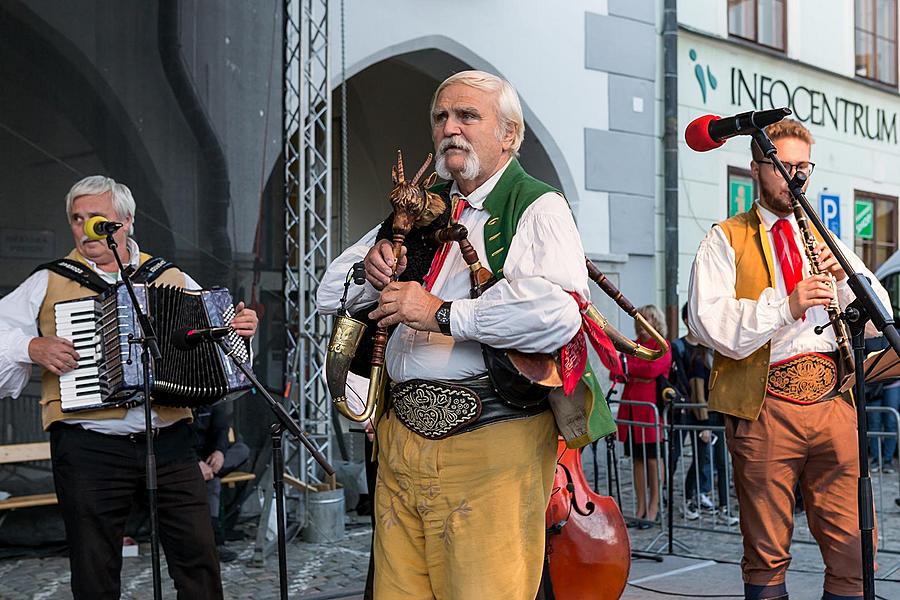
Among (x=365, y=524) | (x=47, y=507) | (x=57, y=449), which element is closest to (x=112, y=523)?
(x=57, y=449)

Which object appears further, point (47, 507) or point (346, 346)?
point (47, 507)

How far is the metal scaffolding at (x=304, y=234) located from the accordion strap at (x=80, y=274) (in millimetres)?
3038

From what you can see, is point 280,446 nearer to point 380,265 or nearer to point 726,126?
point 380,265

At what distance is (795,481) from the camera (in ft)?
12.6

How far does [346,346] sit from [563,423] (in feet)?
2.11

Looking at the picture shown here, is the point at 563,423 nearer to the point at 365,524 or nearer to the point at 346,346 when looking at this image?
the point at 346,346

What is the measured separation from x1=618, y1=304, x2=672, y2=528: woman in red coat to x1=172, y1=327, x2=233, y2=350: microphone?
4.18 meters

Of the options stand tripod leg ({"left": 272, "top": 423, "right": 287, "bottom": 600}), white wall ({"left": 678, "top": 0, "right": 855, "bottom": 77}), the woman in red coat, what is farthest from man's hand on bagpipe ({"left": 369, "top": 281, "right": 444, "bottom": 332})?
white wall ({"left": 678, "top": 0, "right": 855, "bottom": 77})

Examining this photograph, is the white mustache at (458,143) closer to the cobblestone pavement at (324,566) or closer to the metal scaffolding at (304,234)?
the cobblestone pavement at (324,566)

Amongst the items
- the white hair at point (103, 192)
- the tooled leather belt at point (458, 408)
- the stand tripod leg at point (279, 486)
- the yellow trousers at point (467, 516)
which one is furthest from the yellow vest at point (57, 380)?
the tooled leather belt at point (458, 408)

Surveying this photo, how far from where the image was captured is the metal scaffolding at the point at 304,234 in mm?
7051

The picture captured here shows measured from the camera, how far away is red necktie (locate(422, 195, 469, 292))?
2.92 metres

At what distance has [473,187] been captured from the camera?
2.96m

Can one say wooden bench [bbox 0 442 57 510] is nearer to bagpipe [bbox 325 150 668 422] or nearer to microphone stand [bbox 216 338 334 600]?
microphone stand [bbox 216 338 334 600]
